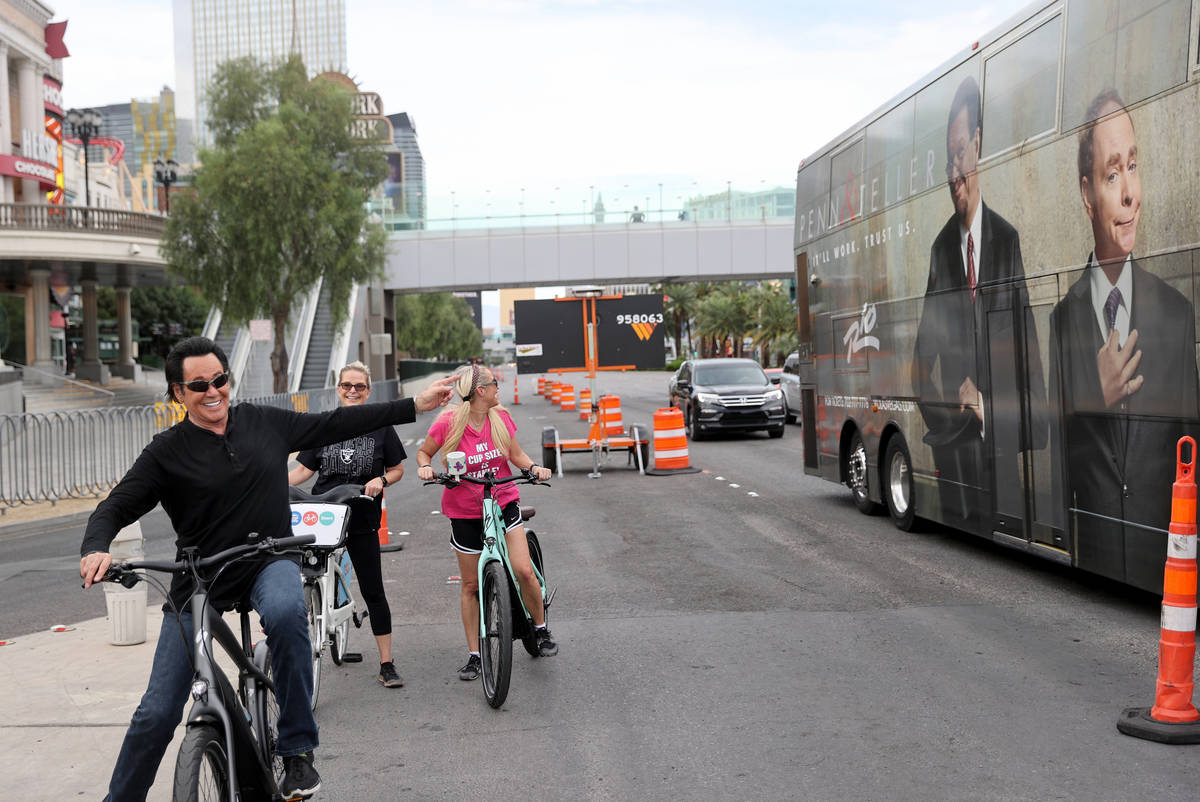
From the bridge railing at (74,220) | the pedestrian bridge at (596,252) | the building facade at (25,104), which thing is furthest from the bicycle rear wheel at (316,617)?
the building facade at (25,104)

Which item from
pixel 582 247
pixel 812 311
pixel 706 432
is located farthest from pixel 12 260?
pixel 812 311

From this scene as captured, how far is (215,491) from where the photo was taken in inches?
164

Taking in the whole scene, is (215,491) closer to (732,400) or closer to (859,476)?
(859,476)

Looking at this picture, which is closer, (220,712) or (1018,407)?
(220,712)

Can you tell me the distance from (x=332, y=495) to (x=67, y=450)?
12651 millimetres

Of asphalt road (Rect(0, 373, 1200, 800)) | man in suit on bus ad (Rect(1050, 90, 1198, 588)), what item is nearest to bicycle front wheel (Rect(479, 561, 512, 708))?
asphalt road (Rect(0, 373, 1200, 800))

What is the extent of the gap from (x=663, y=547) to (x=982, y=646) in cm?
475

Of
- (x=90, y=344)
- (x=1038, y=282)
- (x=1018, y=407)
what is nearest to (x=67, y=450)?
(x=1018, y=407)

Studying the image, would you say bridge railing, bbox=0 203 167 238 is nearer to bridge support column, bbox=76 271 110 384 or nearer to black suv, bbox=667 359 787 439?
bridge support column, bbox=76 271 110 384

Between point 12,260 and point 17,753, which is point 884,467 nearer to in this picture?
point 17,753

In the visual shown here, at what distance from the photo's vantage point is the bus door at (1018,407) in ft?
28.8

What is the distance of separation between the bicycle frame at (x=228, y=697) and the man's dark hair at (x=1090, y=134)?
21.4 ft

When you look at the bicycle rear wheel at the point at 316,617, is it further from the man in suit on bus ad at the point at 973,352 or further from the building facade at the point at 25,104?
the building facade at the point at 25,104

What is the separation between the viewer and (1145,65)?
287 inches
